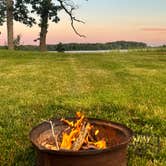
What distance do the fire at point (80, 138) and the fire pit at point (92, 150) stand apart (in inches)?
3.9

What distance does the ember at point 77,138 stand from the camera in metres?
4.24

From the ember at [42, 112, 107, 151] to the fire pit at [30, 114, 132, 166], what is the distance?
0.15 ft

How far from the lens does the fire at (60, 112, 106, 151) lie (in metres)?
4.22

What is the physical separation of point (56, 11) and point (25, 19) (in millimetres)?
2007

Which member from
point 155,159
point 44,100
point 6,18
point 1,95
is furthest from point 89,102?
point 6,18

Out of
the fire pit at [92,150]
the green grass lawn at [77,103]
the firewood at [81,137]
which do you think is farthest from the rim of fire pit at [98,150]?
the green grass lawn at [77,103]

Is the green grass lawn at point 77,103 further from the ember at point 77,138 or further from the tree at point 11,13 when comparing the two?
the tree at point 11,13

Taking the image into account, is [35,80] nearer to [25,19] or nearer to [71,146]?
[71,146]

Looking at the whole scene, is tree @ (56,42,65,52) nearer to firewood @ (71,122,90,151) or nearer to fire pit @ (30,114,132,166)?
fire pit @ (30,114,132,166)

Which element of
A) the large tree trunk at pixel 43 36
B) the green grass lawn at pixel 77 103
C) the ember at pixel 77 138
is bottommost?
the green grass lawn at pixel 77 103

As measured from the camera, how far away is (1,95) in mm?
8883

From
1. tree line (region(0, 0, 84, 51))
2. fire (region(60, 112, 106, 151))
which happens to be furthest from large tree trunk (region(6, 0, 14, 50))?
fire (region(60, 112, 106, 151))

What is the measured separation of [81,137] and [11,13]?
75.7ft

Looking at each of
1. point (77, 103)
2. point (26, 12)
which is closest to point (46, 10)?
point (26, 12)
